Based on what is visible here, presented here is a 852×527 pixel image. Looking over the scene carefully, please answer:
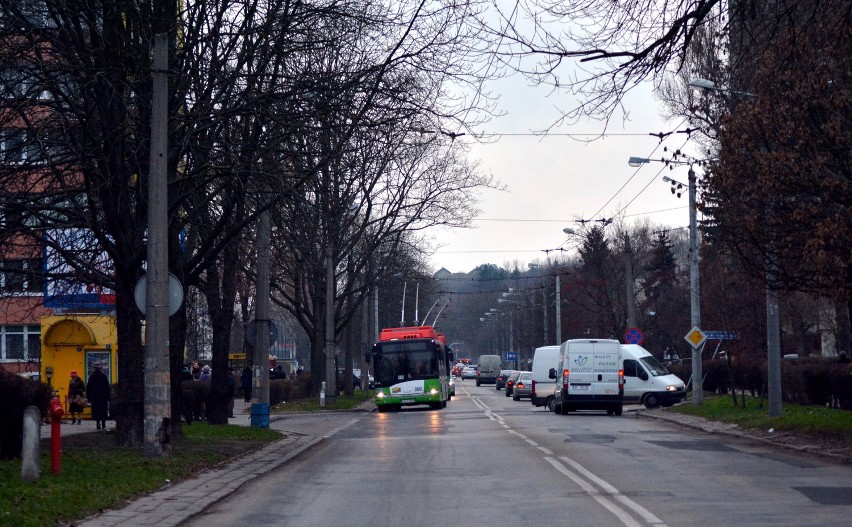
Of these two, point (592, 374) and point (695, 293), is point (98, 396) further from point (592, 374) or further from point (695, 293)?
point (695, 293)

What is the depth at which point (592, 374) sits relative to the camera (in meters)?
33.7

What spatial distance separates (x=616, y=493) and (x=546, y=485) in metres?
1.25

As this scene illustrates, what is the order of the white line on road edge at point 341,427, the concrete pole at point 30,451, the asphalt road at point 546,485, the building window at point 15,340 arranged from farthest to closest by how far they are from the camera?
the building window at point 15,340
the white line on road edge at point 341,427
the concrete pole at point 30,451
the asphalt road at point 546,485

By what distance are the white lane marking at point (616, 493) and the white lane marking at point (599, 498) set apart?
0.13 m

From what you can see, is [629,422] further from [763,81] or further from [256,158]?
[256,158]

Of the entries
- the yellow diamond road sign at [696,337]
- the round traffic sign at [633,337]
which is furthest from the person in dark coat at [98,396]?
the round traffic sign at [633,337]

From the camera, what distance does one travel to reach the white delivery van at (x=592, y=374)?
33500mm

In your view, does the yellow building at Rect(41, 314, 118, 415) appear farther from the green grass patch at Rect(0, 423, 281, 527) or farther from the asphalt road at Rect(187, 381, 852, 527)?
the asphalt road at Rect(187, 381, 852, 527)

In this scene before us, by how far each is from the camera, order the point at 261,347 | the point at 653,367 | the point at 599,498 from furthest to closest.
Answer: the point at 653,367 → the point at 261,347 → the point at 599,498

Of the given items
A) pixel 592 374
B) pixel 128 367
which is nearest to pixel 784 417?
pixel 592 374

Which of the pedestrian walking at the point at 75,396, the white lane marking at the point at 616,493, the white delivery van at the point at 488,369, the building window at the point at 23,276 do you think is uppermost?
the building window at the point at 23,276

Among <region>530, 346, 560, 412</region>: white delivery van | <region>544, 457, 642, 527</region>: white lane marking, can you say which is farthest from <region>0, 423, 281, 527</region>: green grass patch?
<region>530, 346, 560, 412</region>: white delivery van

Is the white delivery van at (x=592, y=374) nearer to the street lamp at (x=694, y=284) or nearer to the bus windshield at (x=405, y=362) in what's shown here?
the street lamp at (x=694, y=284)

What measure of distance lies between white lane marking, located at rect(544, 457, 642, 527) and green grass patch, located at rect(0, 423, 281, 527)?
5139 millimetres
